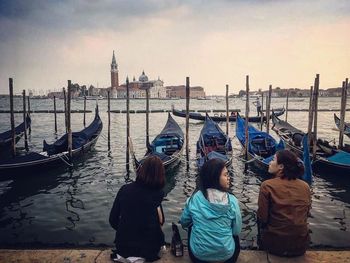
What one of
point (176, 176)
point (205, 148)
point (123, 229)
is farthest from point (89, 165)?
point (123, 229)

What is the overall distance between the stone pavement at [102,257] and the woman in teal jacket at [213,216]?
17.6 inches

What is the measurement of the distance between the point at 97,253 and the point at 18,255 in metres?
0.86

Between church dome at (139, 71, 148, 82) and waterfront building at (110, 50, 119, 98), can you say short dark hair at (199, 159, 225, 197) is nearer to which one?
waterfront building at (110, 50, 119, 98)

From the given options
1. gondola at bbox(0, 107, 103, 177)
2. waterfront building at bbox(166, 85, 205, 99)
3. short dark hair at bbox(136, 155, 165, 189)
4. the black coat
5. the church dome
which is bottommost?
gondola at bbox(0, 107, 103, 177)

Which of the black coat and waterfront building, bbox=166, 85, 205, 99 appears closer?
the black coat

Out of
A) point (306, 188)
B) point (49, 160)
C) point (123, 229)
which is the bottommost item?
point (49, 160)

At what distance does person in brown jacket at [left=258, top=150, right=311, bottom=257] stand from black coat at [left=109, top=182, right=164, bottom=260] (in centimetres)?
111

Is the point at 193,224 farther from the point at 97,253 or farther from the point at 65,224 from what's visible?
the point at 65,224

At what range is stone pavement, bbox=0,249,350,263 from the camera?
126 inches

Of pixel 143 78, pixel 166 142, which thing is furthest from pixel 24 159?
pixel 143 78

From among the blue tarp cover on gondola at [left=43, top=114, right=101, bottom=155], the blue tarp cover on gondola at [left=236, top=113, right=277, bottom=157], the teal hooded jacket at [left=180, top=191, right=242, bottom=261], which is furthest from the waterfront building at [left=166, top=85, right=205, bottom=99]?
the teal hooded jacket at [left=180, top=191, right=242, bottom=261]

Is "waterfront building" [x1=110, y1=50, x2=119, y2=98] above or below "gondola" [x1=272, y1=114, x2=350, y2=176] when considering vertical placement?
above

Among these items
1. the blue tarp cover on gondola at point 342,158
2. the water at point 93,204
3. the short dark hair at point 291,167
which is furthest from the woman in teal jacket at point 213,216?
the blue tarp cover on gondola at point 342,158

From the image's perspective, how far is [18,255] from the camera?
338 centimetres
